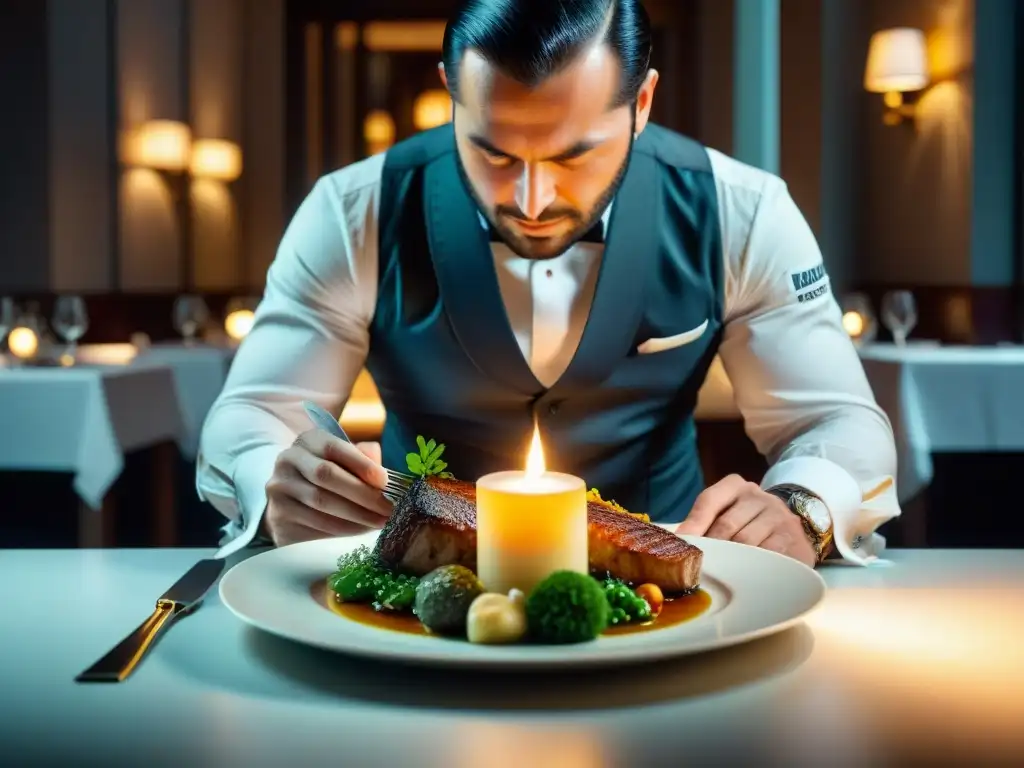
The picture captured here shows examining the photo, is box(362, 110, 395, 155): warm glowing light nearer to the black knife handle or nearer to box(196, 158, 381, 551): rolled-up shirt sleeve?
box(196, 158, 381, 551): rolled-up shirt sleeve

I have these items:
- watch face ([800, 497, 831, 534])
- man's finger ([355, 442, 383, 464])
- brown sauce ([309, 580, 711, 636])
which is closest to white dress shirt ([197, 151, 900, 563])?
watch face ([800, 497, 831, 534])

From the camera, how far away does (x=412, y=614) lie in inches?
37.7

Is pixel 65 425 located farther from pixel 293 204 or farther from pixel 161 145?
pixel 293 204

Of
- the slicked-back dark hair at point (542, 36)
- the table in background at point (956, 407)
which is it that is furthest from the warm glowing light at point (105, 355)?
the slicked-back dark hair at point (542, 36)

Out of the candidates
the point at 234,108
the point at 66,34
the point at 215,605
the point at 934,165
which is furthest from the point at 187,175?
the point at 215,605

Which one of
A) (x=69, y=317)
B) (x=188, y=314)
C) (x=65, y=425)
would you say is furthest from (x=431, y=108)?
(x=65, y=425)

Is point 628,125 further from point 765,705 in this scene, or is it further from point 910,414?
point 910,414

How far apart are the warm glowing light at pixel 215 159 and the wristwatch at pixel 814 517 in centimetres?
813

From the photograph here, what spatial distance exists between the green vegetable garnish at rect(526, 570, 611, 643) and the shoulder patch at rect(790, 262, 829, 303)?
120 cm

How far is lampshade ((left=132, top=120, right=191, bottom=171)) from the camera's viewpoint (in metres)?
8.04

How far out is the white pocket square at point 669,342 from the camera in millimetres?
1920

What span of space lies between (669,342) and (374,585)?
1023 mm

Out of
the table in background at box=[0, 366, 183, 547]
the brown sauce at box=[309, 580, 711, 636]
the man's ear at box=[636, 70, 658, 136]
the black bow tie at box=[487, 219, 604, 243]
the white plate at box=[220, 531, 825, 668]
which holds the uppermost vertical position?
the man's ear at box=[636, 70, 658, 136]

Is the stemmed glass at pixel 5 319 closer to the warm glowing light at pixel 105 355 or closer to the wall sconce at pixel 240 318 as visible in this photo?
the warm glowing light at pixel 105 355
